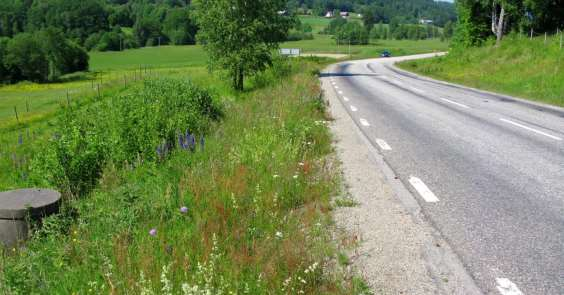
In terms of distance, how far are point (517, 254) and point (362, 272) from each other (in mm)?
1380

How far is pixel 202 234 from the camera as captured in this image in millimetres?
3689

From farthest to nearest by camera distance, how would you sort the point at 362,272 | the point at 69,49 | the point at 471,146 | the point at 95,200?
the point at 69,49 < the point at 471,146 < the point at 95,200 < the point at 362,272

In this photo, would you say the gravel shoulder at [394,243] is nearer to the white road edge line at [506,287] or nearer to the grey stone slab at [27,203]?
the white road edge line at [506,287]

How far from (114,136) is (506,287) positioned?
693cm

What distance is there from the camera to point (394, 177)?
239 inches

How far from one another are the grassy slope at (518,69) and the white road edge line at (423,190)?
38.9ft

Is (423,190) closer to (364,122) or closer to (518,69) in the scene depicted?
(364,122)

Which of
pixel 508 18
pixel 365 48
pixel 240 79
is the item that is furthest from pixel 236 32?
pixel 365 48

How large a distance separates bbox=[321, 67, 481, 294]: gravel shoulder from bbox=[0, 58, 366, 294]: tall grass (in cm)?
26

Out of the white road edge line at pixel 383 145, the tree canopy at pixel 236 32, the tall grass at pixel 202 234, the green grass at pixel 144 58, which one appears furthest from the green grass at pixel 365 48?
the tall grass at pixel 202 234

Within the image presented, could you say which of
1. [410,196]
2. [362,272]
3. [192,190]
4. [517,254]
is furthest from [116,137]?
[517,254]

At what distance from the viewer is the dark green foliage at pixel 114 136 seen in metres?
7.22

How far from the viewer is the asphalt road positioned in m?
3.55

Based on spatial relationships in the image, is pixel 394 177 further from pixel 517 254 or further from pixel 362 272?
pixel 362 272
